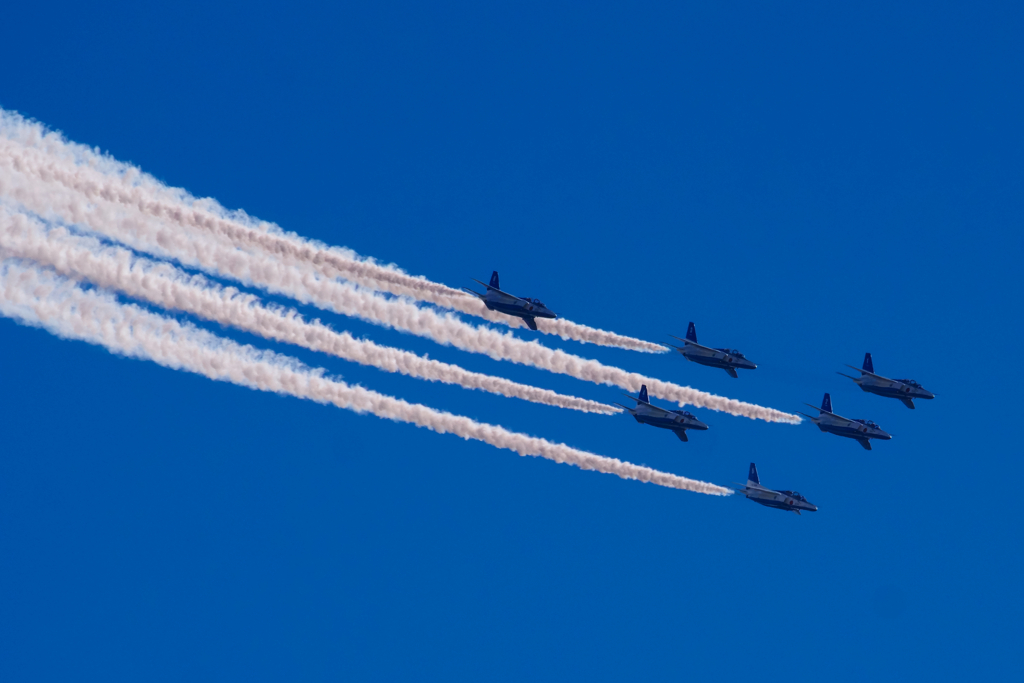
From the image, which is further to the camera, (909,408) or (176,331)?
(909,408)

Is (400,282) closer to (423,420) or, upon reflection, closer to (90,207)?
(423,420)

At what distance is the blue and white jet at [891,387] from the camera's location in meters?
72.4

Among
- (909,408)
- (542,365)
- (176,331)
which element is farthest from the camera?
(909,408)

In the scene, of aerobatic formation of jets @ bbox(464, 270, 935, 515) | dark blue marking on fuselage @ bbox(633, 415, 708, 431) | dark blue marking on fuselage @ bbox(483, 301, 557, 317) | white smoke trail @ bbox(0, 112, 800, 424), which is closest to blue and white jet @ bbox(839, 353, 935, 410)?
aerobatic formation of jets @ bbox(464, 270, 935, 515)

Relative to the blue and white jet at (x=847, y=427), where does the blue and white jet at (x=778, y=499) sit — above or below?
below

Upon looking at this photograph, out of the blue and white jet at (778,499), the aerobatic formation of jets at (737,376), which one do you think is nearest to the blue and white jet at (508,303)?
the aerobatic formation of jets at (737,376)

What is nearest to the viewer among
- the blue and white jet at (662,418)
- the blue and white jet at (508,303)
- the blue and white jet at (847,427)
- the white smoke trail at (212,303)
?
the white smoke trail at (212,303)

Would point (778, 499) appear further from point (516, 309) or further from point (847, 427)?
point (516, 309)

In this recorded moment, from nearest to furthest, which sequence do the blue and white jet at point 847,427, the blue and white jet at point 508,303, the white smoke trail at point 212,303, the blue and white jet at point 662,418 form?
the white smoke trail at point 212,303 → the blue and white jet at point 508,303 → the blue and white jet at point 662,418 → the blue and white jet at point 847,427

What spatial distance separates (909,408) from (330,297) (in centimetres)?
3106

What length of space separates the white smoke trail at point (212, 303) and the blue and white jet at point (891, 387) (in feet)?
57.6

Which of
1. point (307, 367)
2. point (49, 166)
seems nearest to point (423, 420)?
point (307, 367)

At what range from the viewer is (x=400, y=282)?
57.4 m

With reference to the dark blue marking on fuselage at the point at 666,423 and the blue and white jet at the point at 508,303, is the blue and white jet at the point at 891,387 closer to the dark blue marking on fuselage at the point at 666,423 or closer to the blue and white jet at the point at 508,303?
the dark blue marking on fuselage at the point at 666,423
